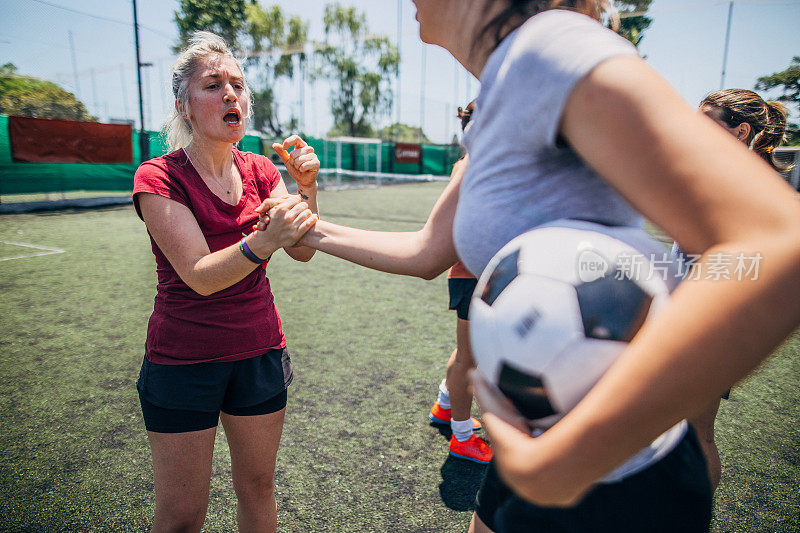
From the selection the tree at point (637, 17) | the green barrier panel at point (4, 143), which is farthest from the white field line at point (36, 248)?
the tree at point (637, 17)

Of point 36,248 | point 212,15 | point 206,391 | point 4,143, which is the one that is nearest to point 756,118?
point 206,391

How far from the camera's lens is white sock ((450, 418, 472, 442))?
10.3ft

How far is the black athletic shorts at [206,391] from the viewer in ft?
6.04

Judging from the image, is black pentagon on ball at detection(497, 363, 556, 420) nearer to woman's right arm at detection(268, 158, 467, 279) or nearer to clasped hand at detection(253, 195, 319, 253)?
woman's right arm at detection(268, 158, 467, 279)

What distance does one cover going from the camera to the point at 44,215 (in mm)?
12016

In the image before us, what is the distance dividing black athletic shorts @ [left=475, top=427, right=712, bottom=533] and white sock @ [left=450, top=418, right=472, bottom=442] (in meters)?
2.28

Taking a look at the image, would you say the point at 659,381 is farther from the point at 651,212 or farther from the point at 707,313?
the point at 651,212

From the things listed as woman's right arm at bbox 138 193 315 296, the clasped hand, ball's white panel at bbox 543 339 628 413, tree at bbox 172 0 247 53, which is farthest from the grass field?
tree at bbox 172 0 247 53

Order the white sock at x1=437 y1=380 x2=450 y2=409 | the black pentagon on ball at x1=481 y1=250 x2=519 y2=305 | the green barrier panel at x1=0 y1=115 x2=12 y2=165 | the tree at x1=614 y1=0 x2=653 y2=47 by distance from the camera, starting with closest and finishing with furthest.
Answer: the black pentagon on ball at x1=481 y1=250 x2=519 y2=305 < the white sock at x1=437 y1=380 x2=450 y2=409 < the green barrier panel at x1=0 y1=115 x2=12 y2=165 < the tree at x1=614 y1=0 x2=653 y2=47

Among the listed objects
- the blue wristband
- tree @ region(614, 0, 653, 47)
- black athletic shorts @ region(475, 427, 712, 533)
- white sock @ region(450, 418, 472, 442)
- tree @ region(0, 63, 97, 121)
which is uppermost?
tree @ region(614, 0, 653, 47)

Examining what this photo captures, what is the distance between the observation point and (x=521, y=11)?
894 mm

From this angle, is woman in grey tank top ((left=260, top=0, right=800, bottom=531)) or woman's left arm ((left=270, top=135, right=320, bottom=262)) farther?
woman's left arm ((left=270, top=135, right=320, bottom=262))

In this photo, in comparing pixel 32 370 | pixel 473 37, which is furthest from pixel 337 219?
pixel 473 37

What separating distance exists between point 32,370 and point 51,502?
1.94 meters
